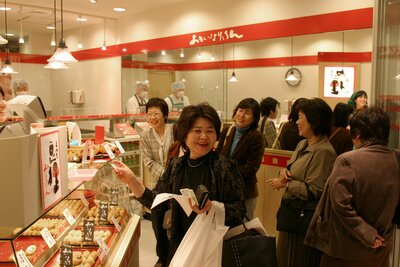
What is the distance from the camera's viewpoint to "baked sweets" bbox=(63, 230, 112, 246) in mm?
2346

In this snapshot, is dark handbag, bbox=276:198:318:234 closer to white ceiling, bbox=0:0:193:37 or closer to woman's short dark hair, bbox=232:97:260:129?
woman's short dark hair, bbox=232:97:260:129

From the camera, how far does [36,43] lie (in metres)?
10.8

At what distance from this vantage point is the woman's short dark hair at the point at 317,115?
2953mm

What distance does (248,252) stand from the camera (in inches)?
74.6

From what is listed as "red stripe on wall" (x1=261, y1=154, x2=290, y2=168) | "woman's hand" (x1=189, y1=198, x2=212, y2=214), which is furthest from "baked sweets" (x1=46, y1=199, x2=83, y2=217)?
"red stripe on wall" (x1=261, y1=154, x2=290, y2=168)

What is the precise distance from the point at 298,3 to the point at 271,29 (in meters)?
0.54

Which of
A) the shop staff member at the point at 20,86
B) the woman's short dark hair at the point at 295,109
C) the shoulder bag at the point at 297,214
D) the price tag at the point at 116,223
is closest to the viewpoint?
the price tag at the point at 116,223

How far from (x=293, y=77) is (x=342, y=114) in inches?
72.3

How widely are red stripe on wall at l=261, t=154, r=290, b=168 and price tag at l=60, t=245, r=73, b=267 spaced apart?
10.0 ft

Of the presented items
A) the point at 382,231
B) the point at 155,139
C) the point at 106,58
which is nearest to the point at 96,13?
the point at 106,58

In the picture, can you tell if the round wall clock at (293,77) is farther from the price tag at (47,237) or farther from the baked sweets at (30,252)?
the baked sweets at (30,252)

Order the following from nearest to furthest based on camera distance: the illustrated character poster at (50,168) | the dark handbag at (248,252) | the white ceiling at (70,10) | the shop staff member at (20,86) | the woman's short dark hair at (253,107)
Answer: the illustrated character poster at (50,168) < the dark handbag at (248,252) < the woman's short dark hair at (253,107) < the shop staff member at (20,86) < the white ceiling at (70,10)

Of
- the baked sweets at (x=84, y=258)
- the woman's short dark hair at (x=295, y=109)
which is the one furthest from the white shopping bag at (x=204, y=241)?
the woman's short dark hair at (x=295, y=109)

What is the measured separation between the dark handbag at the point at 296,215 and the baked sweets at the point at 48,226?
1.61 meters
